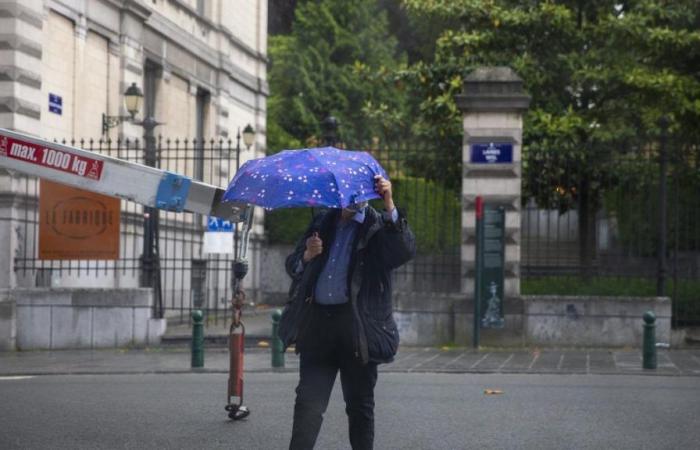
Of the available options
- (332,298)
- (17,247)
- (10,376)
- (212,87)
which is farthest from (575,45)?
(332,298)

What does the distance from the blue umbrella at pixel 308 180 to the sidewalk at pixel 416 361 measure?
8294 mm

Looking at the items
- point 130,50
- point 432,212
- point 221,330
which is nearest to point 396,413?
point 432,212

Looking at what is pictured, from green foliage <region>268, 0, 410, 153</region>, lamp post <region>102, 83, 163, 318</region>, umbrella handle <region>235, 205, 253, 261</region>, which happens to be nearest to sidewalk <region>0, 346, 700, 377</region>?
lamp post <region>102, 83, 163, 318</region>

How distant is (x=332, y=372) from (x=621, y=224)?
1307 cm

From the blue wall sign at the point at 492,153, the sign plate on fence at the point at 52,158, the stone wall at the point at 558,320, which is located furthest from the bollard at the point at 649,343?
the sign plate on fence at the point at 52,158

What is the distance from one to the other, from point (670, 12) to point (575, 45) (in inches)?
71.8

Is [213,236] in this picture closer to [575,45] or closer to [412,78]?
[412,78]

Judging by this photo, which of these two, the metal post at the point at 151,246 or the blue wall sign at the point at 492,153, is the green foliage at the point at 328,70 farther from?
the blue wall sign at the point at 492,153

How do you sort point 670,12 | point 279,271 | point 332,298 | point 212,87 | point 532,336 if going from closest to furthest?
point 332,298 → point 532,336 → point 670,12 → point 212,87 → point 279,271

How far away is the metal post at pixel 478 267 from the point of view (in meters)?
18.9

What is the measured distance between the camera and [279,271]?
3559cm

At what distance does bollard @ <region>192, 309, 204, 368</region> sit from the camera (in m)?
16.1

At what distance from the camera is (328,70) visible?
48688 mm

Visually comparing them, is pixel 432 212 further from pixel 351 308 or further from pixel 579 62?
pixel 351 308
